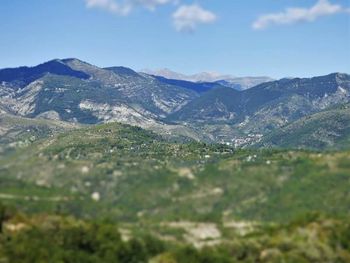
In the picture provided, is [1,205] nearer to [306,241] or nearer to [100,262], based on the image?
[100,262]

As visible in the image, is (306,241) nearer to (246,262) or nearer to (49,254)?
(246,262)

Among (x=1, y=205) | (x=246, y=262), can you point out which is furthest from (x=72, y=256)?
(x=246, y=262)

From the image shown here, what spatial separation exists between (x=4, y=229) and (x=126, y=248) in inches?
1453

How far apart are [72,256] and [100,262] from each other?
8076 mm

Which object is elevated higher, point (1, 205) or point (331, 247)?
point (1, 205)

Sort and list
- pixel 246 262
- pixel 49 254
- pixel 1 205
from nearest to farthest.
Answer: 1. pixel 49 254
2. pixel 246 262
3. pixel 1 205

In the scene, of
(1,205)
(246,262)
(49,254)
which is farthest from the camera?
(1,205)

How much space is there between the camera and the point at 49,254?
167250mm

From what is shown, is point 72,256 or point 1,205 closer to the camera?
point 72,256

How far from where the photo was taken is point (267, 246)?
192500mm

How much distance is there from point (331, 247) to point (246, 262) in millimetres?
34222

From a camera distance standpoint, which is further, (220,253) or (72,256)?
(220,253)

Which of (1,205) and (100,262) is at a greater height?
(1,205)

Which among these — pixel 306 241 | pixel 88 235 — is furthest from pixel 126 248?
pixel 306 241
